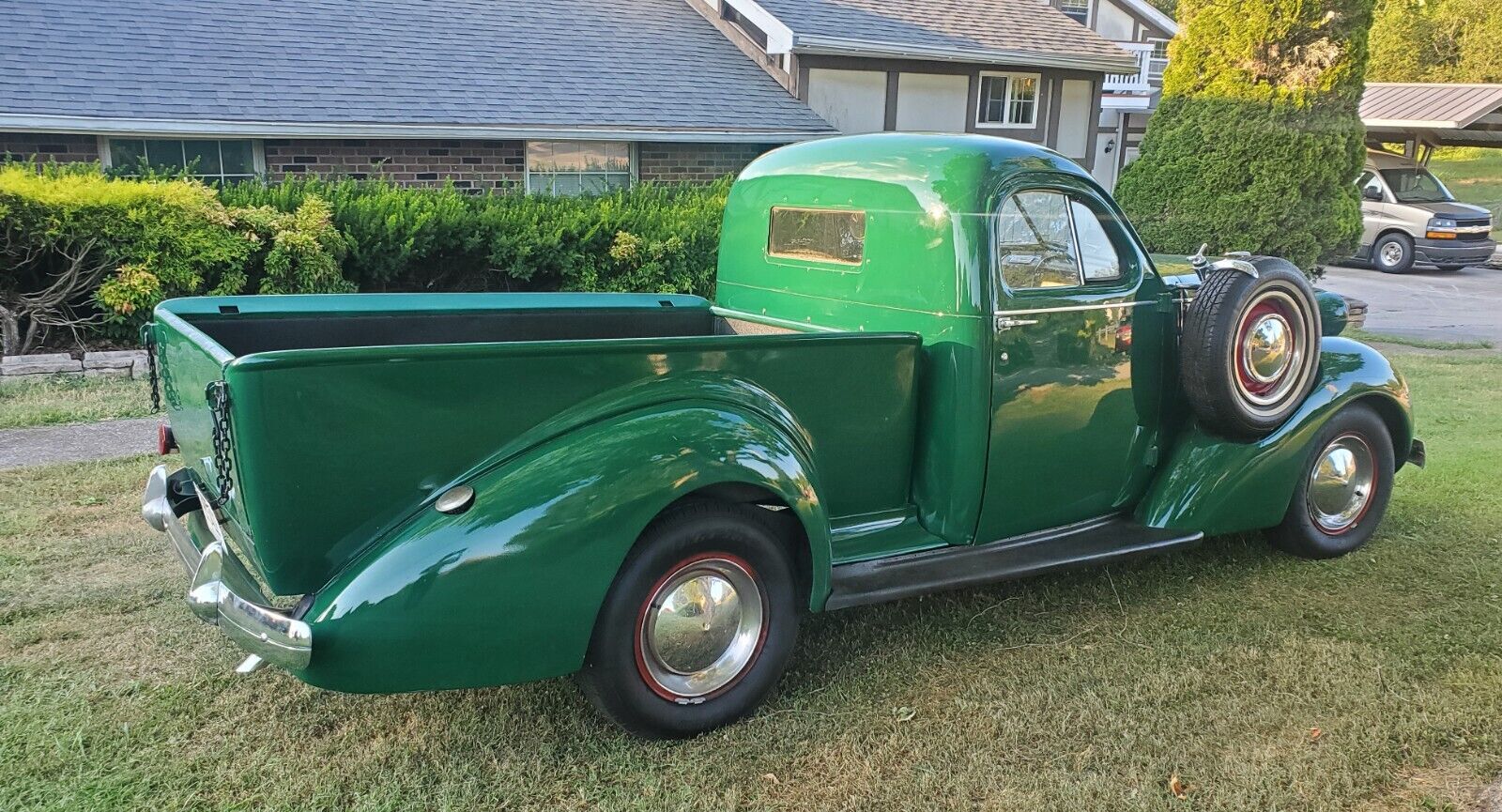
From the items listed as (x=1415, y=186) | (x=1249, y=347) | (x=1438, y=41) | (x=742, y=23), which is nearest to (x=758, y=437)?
(x=1249, y=347)

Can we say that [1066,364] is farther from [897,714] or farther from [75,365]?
[75,365]

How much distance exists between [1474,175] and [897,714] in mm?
40501

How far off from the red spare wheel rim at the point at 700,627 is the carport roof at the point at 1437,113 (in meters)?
21.2

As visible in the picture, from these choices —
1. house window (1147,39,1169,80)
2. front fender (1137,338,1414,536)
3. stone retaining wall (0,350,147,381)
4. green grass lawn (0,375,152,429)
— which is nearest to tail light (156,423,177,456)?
green grass lawn (0,375,152,429)

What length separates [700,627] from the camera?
11.1 feet

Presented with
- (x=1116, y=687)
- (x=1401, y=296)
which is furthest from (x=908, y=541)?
(x=1401, y=296)

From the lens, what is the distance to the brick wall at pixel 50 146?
10.3 metres

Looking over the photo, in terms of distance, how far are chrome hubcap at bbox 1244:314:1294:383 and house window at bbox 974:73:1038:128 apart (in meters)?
14.1

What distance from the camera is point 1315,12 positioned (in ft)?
37.7

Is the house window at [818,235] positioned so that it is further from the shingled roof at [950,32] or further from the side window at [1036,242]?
the shingled roof at [950,32]

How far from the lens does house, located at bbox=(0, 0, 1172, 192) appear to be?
10.9 metres

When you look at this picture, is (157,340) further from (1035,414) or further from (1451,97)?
(1451,97)

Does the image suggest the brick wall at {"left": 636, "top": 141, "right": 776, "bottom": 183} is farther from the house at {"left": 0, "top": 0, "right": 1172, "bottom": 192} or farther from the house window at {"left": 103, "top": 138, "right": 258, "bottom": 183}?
the house window at {"left": 103, "top": 138, "right": 258, "bottom": 183}

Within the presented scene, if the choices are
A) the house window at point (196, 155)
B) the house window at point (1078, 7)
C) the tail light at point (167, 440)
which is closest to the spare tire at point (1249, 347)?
the tail light at point (167, 440)
